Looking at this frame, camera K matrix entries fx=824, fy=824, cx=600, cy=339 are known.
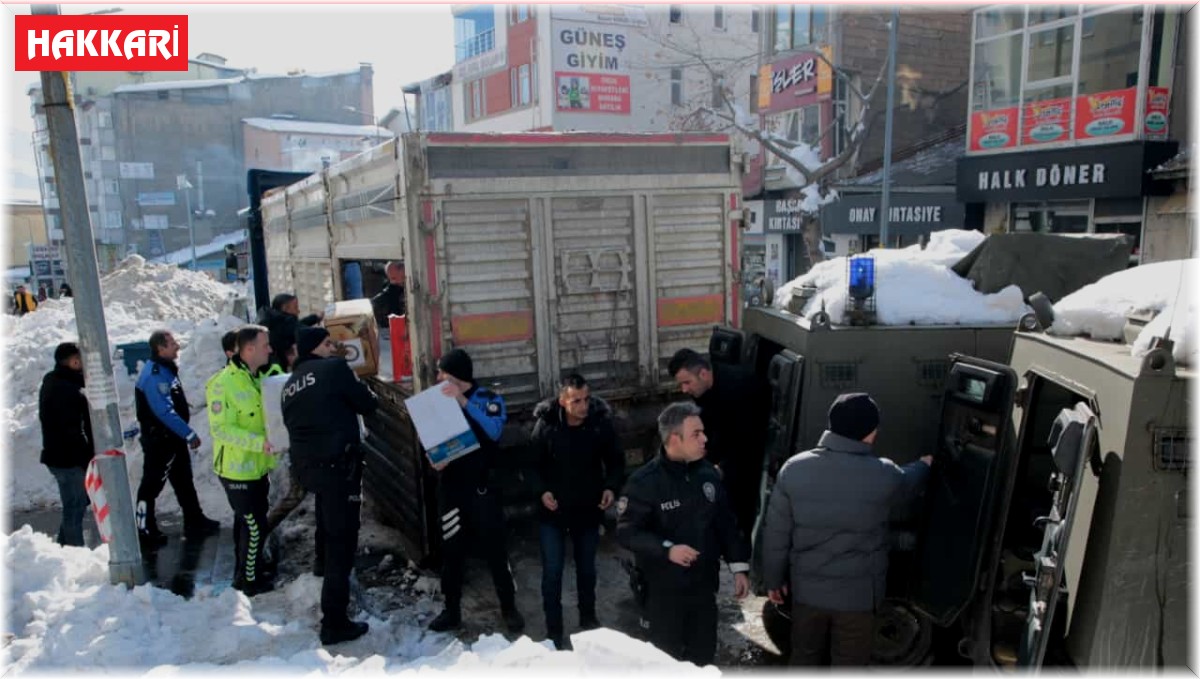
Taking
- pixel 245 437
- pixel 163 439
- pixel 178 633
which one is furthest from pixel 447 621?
pixel 163 439

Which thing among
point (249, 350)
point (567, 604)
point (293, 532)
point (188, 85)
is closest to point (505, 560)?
point (567, 604)

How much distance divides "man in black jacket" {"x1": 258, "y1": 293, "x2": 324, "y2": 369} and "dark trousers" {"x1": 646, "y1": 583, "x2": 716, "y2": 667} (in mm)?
2829

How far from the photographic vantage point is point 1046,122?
48.0 ft

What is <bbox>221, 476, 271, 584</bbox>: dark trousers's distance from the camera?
523 cm

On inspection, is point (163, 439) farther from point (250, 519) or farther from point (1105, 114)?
point (1105, 114)

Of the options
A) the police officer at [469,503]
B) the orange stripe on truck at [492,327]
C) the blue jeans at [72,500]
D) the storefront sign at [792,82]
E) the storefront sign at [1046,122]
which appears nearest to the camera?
the police officer at [469,503]

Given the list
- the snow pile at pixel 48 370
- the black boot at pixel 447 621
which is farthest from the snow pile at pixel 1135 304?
the snow pile at pixel 48 370

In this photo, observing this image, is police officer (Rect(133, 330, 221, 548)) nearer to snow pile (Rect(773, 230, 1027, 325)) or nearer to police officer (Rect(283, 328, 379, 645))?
police officer (Rect(283, 328, 379, 645))

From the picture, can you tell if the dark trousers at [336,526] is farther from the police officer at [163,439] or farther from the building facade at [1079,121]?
the building facade at [1079,121]

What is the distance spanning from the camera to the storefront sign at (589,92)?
33.3 meters

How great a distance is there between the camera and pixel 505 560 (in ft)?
16.3

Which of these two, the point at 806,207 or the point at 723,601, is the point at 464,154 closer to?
the point at 723,601

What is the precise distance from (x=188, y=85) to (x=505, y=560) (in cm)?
4987

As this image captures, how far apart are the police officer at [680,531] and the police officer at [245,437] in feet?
8.97
